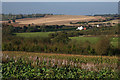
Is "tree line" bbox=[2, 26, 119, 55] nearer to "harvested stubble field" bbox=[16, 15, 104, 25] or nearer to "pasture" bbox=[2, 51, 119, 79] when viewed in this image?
"harvested stubble field" bbox=[16, 15, 104, 25]

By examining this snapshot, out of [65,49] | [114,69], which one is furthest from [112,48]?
[114,69]

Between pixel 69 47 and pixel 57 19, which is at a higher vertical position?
pixel 57 19

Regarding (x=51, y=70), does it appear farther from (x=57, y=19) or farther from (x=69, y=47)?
(x=57, y=19)

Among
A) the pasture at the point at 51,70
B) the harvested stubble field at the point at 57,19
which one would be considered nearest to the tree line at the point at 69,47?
the harvested stubble field at the point at 57,19

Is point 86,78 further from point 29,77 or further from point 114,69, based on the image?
point 29,77

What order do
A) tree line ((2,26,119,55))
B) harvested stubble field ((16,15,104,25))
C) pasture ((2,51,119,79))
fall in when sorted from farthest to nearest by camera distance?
harvested stubble field ((16,15,104,25))
tree line ((2,26,119,55))
pasture ((2,51,119,79))

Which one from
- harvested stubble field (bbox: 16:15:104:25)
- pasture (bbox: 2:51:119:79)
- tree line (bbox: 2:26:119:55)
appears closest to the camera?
pasture (bbox: 2:51:119:79)

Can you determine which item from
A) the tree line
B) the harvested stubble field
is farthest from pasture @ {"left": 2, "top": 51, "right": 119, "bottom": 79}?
the harvested stubble field

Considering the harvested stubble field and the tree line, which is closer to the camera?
the tree line

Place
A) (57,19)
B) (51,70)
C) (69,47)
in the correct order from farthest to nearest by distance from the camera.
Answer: (57,19), (69,47), (51,70)

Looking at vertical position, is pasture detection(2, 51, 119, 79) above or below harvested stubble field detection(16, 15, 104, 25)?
below

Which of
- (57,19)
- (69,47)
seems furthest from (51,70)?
(57,19)

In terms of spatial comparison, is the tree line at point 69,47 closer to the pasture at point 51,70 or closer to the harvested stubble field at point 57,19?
the harvested stubble field at point 57,19

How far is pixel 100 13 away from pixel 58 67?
4142cm
